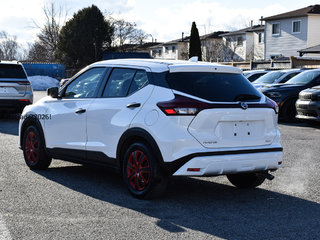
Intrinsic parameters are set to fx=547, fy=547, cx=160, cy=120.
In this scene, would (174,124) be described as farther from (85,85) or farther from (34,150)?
(34,150)

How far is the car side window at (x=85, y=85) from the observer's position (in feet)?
23.9

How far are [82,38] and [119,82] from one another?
57.1 meters

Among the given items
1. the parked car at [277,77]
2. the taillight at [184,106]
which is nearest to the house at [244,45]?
the parked car at [277,77]

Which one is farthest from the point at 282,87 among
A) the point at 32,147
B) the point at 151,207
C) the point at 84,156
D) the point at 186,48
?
the point at 186,48

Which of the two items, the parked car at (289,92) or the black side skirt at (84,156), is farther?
the parked car at (289,92)

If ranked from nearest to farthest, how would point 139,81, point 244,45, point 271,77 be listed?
point 139,81, point 271,77, point 244,45

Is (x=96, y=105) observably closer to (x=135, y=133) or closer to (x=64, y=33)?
(x=135, y=133)

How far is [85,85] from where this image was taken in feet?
24.7

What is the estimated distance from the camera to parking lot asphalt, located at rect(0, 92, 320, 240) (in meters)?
5.08

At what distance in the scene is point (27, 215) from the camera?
5621mm

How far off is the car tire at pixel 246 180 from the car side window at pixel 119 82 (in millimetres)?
1837

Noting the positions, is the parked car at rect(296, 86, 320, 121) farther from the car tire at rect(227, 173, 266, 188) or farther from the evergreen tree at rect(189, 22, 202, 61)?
the evergreen tree at rect(189, 22, 202, 61)

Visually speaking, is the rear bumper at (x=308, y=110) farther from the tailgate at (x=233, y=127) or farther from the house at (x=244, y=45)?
the house at (x=244, y=45)

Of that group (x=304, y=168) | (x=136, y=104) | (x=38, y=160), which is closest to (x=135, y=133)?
(x=136, y=104)
